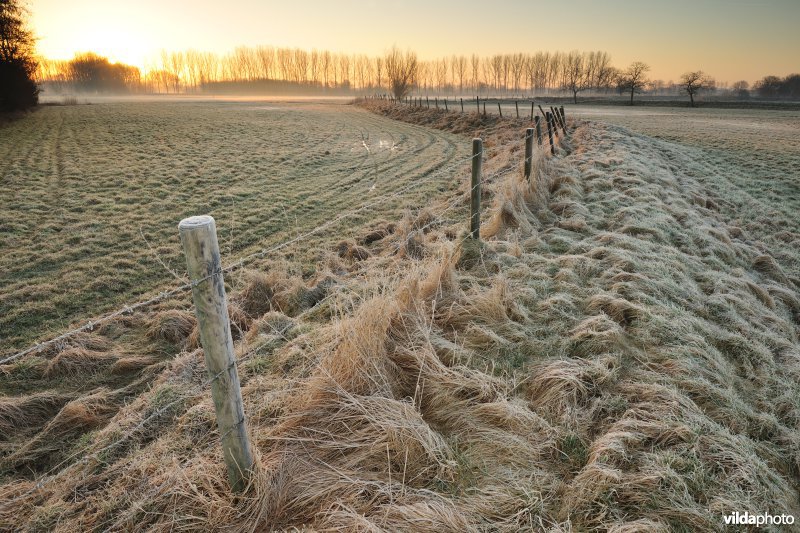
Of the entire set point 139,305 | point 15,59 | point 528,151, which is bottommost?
point 139,305

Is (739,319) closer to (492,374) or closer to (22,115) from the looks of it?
(492,374)

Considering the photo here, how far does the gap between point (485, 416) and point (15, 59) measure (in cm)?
5218

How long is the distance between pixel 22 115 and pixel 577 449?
1857 inches

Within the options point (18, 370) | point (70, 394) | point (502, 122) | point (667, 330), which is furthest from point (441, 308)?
point (502, 122)

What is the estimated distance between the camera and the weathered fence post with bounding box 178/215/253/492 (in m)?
1.80

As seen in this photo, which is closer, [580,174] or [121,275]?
[121,275]

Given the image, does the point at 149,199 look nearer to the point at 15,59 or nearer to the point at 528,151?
the point at 528,151

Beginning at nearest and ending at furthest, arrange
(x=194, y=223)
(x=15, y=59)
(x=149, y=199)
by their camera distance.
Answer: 1. (x=194, y=223)
2. (x=149, y=199)
3. (x=15, y=59)

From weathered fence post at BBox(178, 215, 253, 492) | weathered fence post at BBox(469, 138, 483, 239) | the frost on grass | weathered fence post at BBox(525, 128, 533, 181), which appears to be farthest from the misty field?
weathered fence post at BBox(178, 215, 253, 492)

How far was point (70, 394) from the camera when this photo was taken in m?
4.09

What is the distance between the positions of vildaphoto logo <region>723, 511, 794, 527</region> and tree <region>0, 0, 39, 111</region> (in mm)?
48048

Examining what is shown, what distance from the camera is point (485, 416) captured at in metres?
2.76

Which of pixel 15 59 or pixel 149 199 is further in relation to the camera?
pixel 15 59

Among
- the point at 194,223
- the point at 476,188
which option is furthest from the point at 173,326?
the point at 476,188
